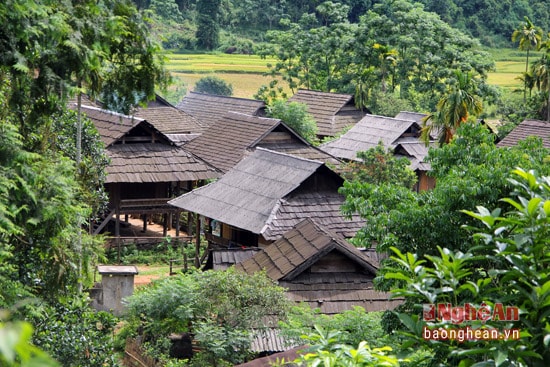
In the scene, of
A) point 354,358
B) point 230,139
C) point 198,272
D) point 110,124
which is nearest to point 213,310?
point 198,272

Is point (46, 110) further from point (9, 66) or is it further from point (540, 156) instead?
point (540, 156)

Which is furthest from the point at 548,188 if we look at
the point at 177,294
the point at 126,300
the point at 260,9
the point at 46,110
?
the point at 260,9

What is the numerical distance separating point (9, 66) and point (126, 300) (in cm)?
719

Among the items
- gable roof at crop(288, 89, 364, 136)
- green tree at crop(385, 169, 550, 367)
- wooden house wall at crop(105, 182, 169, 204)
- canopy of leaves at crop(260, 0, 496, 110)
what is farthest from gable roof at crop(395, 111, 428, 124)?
green tree at crop(385, 169, 550, 367)

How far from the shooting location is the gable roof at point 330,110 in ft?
139

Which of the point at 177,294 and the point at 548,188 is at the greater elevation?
the point at 548,188

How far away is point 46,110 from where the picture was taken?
12.7 meters

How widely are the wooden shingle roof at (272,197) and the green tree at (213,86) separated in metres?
31.0

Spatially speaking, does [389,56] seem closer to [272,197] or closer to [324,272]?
[272,197]

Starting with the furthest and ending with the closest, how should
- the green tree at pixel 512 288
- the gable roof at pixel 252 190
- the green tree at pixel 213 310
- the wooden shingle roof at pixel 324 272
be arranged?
the gable roof at pixel 252 190 < the wooden shingle roof at pixel 324 272 < the green tree at pixel 213 310 < the green tree at pixel 512 288

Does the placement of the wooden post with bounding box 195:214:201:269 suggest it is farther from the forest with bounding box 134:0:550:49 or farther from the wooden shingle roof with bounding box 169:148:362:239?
the forest with bounding box 134:0:550:49

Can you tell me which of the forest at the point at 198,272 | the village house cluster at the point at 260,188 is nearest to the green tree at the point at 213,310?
the forest at the point at 198,272

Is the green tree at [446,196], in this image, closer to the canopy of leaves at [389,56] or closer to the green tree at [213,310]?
the green tree at [213,310]

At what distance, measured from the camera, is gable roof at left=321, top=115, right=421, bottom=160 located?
119ft
